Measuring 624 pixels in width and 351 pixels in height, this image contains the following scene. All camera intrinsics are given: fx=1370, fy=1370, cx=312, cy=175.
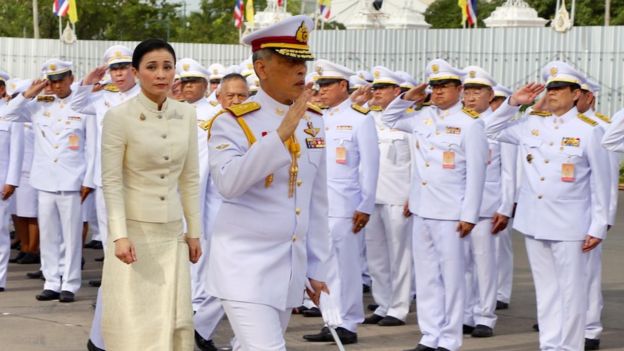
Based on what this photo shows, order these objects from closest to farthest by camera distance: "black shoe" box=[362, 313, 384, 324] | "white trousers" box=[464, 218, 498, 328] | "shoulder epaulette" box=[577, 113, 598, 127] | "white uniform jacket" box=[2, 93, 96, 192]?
1. "shoulder epaulette" box=[577, 113, 598, 127]
2. "white trousers" box=[464, 218, 498, 328]
3. "black shoe" box=[362, 313, 384, 324]
4. "white uniform jacket" box=[2, 93, 96, 192]

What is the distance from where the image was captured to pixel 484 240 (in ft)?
34.7

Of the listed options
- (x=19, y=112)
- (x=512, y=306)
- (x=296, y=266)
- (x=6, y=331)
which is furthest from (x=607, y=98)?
(x=296, y=266)

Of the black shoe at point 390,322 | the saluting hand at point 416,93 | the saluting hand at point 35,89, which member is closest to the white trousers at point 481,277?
the black shoe at point 390,322

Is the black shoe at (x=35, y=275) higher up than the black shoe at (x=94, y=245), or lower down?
higher up

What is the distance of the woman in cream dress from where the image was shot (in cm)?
649

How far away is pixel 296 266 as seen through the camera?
560cm

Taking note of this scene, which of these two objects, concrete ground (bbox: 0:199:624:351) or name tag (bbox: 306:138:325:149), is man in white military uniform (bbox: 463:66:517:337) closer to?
concrete ground (bbox: 0:199:624:351)

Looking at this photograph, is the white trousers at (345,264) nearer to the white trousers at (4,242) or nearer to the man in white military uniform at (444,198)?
the man in white military uniform at (444,198)

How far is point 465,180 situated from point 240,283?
164 inches

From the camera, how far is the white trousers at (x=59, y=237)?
439 inches

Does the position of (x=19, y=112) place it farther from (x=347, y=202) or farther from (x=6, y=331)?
(x=347, y=202)

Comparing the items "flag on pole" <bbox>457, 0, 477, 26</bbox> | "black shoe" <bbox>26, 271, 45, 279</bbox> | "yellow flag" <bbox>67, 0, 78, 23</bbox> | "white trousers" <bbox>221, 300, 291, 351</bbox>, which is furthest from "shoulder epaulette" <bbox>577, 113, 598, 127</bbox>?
"yellow flag" <bbox>67, 0, 78, 23</bbox>

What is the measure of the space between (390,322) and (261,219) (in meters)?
5.18

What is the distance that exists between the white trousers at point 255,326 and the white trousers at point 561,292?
11.8ft
